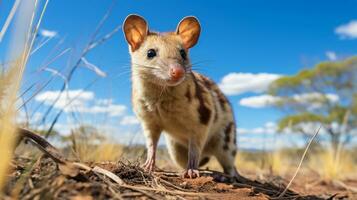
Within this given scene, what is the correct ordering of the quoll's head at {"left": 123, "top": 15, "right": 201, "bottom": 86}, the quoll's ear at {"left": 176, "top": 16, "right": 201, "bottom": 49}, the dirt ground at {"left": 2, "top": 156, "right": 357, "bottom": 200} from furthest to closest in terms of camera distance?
the quoll's ear at {"left": 176, "top": 16, "right": 201, "bottom": 49} < the quoll's head at {"left": 123, "top": 15, "right": 201, "bottom": 86} < the dirt ground at {"left": 2, "top": 156, "right": 357, "bottom": 200}

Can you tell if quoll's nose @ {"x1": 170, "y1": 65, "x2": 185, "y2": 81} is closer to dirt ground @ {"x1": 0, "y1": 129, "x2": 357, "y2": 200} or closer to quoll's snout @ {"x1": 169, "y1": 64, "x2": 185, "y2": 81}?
quoll's snout @ {"x1": 169, "y1": 64, "x2": 185, "y2": 81}

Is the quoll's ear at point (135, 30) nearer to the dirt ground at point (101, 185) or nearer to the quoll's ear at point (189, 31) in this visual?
the quoll's ear at point (189, 31)

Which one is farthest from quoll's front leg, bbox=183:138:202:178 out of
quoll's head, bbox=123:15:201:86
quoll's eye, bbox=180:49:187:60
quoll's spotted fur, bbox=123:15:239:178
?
quoll's eye, bbox=180:49:187:60

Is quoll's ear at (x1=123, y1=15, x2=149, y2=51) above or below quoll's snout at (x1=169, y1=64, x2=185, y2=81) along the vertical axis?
above

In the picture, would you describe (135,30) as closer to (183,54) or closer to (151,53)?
(151,53)

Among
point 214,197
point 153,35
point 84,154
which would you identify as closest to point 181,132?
point 153,35

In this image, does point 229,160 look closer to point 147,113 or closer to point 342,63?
point 147,113
